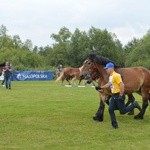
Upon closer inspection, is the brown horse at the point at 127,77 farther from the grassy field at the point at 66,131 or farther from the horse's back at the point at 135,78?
the grassy field at the point at 66,131

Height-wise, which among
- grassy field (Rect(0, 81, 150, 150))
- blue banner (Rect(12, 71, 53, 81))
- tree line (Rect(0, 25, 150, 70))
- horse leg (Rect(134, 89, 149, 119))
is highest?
tree line (Rect(0, 25, 150, 70))

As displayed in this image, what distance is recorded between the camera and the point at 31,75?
52719mm

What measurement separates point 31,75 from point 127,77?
40.1m

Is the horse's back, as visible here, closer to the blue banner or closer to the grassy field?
the grassy field

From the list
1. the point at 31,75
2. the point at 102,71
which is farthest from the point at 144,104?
the point at 31,75

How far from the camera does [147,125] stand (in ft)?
40.3

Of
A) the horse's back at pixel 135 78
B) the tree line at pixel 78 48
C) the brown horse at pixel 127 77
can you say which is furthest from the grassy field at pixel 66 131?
the tree line at pixel 78 48

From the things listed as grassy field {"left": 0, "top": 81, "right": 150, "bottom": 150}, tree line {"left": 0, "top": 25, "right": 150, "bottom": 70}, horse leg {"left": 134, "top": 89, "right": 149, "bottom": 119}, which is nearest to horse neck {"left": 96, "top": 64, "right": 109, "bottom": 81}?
grassy field {"left": 0, "top": 81, "right": 150, "bottom": 150}

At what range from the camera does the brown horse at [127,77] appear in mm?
13070

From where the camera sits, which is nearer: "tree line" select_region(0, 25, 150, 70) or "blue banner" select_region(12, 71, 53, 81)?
"blue banner" select_region(12, 71, 53, 81)

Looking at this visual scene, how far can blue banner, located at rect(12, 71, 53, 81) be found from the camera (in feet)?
166

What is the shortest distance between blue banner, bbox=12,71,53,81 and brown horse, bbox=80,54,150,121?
125 feet

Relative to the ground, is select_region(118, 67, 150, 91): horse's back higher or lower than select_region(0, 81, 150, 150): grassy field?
higher

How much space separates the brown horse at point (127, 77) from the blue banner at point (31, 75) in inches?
1497
